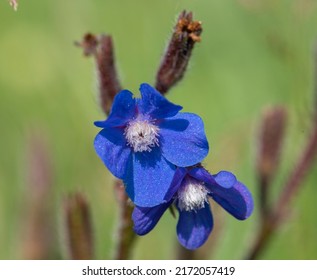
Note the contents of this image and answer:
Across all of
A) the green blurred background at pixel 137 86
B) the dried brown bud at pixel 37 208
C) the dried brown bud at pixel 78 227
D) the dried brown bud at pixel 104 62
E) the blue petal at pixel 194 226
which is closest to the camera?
the blue petal at pixel 194 226

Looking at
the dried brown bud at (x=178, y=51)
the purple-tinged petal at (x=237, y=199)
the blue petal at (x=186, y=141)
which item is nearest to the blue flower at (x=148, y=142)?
Result: the blue petal at (x=186, y=141)

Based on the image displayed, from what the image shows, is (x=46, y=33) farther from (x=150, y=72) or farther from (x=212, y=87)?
(x=212, y=87)

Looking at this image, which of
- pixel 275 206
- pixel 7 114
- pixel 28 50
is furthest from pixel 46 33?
pixel 275 206

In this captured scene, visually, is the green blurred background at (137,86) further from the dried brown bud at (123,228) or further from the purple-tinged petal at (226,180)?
the purple-tinged petal at (226,180)

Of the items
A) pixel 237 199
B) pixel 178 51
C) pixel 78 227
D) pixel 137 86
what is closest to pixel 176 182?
pixel 237 199

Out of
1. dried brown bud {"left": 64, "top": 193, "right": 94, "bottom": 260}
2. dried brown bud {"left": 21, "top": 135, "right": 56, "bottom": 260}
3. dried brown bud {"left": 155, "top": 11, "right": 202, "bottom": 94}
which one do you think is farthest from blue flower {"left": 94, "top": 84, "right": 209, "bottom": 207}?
dried brown bud {"left": 21, "top": 135, "right": 56, "bottom": 260}
